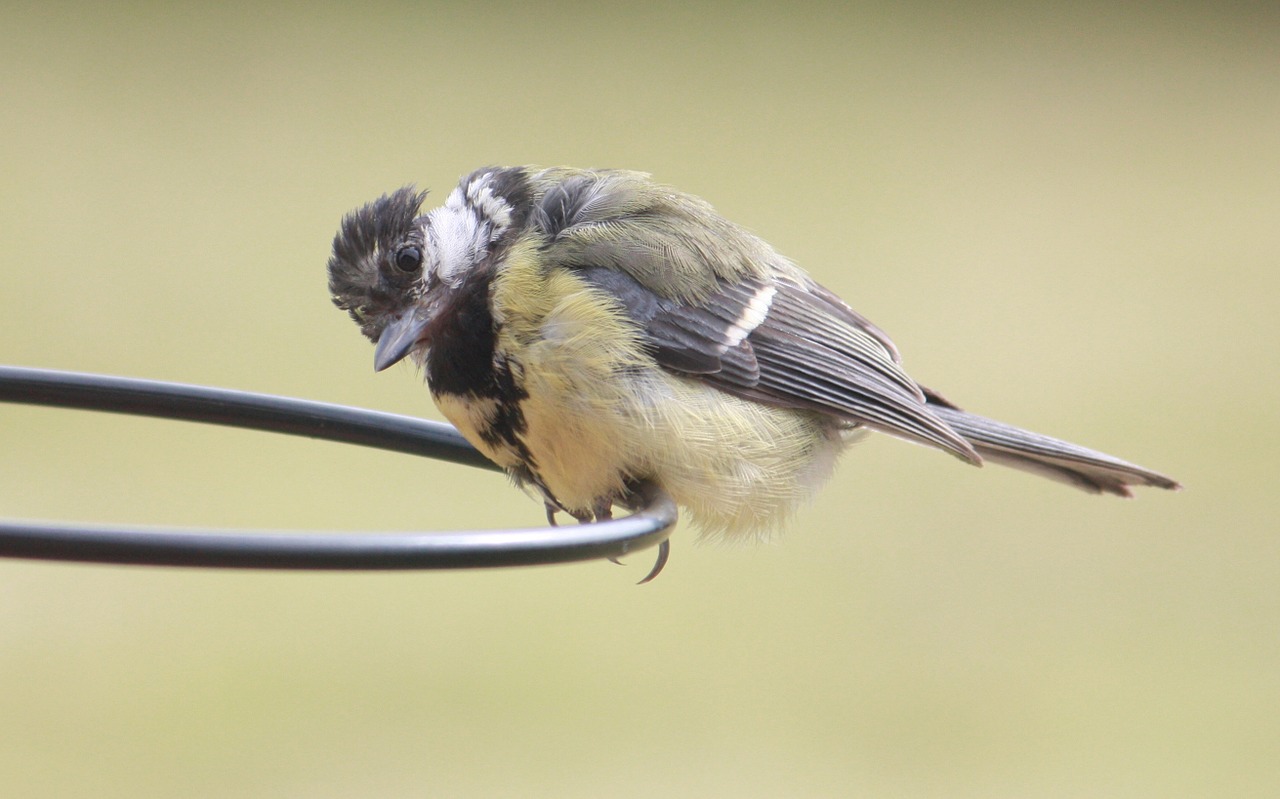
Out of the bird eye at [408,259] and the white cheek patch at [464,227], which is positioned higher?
the white cheek patch at [464,227]

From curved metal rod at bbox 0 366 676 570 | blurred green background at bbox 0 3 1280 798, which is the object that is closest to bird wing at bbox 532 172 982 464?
curved metal rod at bbox 0 366 676 570

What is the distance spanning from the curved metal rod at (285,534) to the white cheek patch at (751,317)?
0.36 metres

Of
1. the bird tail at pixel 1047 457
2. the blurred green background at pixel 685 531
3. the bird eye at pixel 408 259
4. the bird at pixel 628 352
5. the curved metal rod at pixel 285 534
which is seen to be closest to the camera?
the curved metal rod at pixel 285 534

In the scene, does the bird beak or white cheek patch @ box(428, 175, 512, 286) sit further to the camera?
white cheek patch @ box(428, 175, 512, 286)

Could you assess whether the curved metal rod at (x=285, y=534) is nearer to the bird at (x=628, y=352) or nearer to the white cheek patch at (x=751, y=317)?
the bird at (x=628, y=352)

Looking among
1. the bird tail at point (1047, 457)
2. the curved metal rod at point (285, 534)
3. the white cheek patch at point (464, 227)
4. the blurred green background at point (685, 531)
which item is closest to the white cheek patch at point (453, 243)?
the white cheek patch at point (464, 227)

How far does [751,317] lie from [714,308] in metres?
0.07

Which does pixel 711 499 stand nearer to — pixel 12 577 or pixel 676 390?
pixel 676 390

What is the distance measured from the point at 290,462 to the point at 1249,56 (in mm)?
5559

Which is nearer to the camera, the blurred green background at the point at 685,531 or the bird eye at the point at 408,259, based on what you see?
the bird eye at the point at 408,259

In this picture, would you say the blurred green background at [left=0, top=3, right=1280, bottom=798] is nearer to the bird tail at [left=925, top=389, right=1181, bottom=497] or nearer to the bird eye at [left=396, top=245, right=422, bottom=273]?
the bird tail at [left=925, top=389, right=1181, bottom=497]

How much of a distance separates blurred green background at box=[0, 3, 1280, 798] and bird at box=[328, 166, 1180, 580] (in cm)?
177

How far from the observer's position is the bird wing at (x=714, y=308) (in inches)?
70.6

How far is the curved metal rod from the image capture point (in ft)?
2.60
